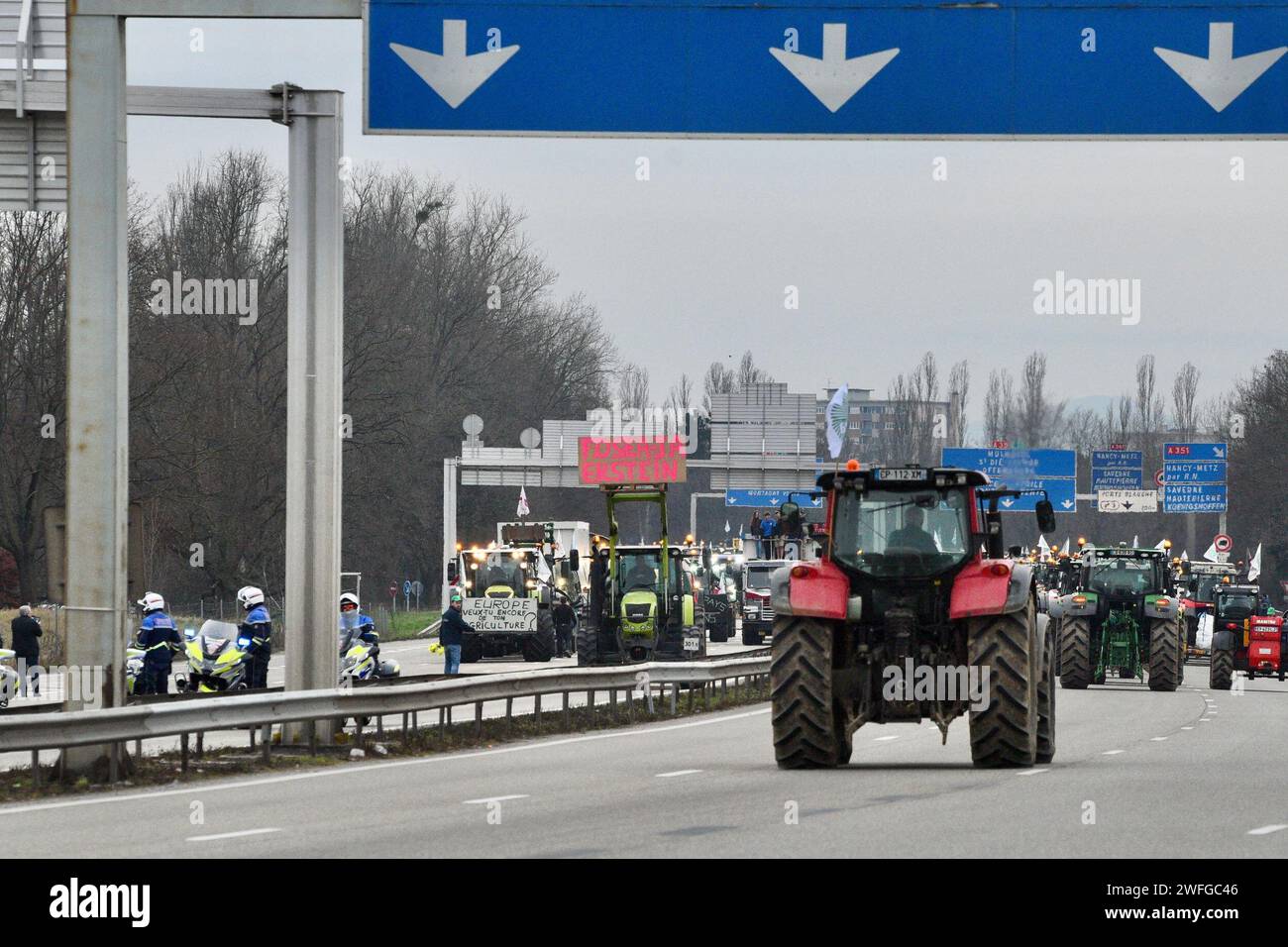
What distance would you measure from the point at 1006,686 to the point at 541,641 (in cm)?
2961

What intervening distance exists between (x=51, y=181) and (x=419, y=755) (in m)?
6.28

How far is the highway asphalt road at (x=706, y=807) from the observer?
1242 cm

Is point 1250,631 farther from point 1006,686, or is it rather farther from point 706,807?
point 706,807

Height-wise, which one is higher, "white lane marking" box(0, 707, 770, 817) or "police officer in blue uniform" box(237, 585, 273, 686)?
"police officer in blue uniform" box(237, 585, 273, 686)

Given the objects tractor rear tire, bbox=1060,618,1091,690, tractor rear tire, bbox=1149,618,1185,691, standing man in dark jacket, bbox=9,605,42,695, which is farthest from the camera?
tractor rear tire, bbox=1149,618,1185,691

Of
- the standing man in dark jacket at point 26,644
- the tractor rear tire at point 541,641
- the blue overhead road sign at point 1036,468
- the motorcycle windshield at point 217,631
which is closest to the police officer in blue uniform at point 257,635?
the motorcycle windshield at point 217,631

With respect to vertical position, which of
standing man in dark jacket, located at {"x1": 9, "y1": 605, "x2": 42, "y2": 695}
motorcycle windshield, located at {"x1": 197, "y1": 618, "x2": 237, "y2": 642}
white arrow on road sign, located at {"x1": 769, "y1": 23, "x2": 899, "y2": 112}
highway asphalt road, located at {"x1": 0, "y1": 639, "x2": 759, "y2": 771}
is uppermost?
white arrow on road sign, located at {"x1": 769, "y1": 23, "x2": 899, "y2": 112}

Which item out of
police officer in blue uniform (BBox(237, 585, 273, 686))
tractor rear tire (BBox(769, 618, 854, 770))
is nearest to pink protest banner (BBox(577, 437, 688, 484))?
police officer in blue uniform (BBox(237, 585, 273, 686))

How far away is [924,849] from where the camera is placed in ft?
39.5

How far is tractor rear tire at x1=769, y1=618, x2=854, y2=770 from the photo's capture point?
17922 mm

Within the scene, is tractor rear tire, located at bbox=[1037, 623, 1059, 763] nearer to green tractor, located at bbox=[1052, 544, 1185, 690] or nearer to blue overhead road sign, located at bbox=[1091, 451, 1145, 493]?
green tractor, located at bbox=[1052, 544, 1185, 690]

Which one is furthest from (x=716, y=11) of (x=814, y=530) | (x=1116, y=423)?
(x=1116, y=423)

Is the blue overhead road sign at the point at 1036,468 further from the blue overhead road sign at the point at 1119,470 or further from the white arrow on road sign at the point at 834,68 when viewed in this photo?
the white arrow on road sign at the point at 834,68

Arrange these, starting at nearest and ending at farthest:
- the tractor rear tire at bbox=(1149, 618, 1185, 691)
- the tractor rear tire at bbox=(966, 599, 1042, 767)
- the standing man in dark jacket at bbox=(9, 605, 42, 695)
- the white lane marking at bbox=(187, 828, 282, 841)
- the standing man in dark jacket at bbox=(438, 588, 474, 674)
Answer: the white lane marking at bbox=(187, 828, 282, 841)
the tractor rear tire at bbox=(966, 599, 1042, 767)
the standing man in dark jacket at bbox=(9, 605, 42, 695)
the tractor rear tire at bbox=(1149, 618, 1185, 691)
the standing man in dark jacket at bbox=(438, 588, 474, 674)
